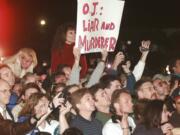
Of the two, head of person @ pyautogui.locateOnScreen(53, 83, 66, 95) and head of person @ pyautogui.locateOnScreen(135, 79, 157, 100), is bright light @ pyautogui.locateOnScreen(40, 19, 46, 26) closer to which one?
head of person @ pyautogui.locateOnScreen(135, 79, 157, 100)

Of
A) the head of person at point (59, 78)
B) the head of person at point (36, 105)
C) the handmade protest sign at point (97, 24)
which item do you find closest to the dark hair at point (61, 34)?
the handmade protest sign at point (97, 24)

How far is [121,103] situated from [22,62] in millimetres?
2046

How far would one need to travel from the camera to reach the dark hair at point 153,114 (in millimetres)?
6430

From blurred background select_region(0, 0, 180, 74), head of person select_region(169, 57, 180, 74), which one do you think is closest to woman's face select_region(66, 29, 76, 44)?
head of person select_region(169, 57, 180, 74)

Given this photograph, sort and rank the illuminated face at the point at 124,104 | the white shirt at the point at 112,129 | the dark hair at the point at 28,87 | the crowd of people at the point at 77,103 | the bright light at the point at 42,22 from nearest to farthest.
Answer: the crowd of people at the point at 77,103, the white shirt at the point at 112,129, the illuminated face at the point at 124,104, the dark hair at the point at 28,87, the bright light at the point at 42,22

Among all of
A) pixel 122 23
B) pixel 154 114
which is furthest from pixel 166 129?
pixel 122 23

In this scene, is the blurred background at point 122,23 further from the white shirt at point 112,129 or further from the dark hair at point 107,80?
the white shirt at point 112,129

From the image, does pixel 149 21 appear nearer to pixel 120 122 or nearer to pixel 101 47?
pixel 101 47

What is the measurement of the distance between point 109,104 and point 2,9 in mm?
12738

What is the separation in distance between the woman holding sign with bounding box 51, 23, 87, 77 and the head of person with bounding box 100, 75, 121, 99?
1023mm

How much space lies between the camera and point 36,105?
642 centimetres

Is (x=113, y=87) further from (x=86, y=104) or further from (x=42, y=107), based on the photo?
(x=42, y=107)

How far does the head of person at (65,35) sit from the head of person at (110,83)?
1.04m

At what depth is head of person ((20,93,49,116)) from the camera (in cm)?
636
